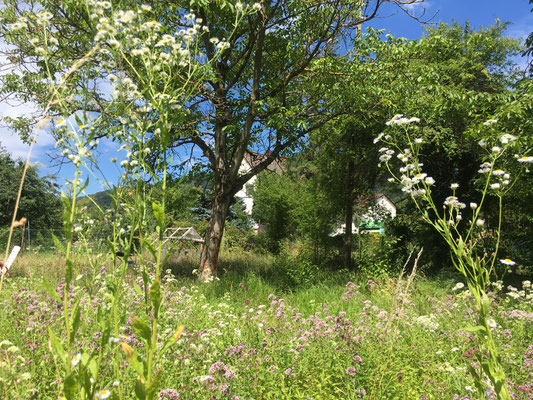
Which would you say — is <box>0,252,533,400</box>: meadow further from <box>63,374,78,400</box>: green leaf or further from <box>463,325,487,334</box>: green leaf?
<box>63,374,78,400</box>: green leaf

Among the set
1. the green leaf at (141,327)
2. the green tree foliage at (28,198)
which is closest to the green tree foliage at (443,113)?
the green leaf at (141,327)

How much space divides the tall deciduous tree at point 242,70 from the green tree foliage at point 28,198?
1374cm

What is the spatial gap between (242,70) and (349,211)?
4665mm

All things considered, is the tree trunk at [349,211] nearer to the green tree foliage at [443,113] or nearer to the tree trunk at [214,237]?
the green tree foliage at [443,113]

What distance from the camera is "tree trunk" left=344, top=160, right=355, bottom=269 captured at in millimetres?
9367

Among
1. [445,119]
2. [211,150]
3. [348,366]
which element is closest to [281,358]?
[348,366]

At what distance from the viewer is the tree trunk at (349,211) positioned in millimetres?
9367

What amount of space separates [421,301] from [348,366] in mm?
3716

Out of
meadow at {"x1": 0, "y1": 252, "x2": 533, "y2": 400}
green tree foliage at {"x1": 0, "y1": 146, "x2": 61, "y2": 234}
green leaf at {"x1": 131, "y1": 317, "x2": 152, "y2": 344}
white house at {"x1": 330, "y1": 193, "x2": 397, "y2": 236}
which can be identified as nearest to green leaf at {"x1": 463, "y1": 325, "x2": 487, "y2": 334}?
meadow at {"x1": 0, "y1": 252, "x2": 533, "y2": 400}

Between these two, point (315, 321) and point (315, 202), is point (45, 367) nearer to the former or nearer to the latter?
point (315, 321)

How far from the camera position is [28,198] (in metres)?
18.5

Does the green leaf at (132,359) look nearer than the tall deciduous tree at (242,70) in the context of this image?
Yes

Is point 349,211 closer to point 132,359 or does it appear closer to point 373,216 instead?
point 373,216

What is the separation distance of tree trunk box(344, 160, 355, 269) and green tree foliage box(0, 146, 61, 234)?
15.7 m
